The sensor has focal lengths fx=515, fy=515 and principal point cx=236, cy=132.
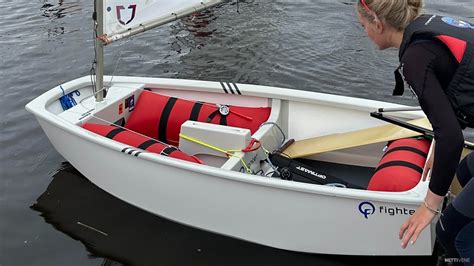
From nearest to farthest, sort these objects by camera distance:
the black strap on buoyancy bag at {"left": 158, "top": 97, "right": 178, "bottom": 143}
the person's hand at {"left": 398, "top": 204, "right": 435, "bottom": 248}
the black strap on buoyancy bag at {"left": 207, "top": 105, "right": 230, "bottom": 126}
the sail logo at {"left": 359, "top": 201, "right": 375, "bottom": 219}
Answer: the person's hand at {"left": 398, "top": 204, "right": 435, "bottom": 248}, the sail logo at {"left": 359, "top": 201, "right": 375, "bottom": 219}, the black strap on buoyancy bag at {"left": 207, "top": 105, "right": 230, "bottom": 126}, the black strap on buoyancy bag at {"left": 158, "top": 97, "right": 178, "bottom": 143}

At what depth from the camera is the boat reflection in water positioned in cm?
362

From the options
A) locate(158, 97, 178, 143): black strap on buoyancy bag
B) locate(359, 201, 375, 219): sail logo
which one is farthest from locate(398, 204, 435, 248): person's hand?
locate(158, 97, 178, 143): black strap on buoyancy bag

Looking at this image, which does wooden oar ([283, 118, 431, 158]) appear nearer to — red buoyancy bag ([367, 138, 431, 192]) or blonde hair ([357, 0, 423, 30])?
red buoyancy bag ([367, 138, 431, 192])

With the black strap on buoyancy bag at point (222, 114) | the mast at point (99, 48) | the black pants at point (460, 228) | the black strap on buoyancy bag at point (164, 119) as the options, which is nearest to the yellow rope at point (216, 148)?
the black strap on buoyancy bag at point (222, 114)

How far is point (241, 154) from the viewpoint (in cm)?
372

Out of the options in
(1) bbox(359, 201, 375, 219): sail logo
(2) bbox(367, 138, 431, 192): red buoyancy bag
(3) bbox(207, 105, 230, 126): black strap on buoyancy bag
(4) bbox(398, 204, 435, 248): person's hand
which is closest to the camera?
(4) bbox(398, 204, 435, 248): person's hand

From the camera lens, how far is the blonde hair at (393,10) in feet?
6.79

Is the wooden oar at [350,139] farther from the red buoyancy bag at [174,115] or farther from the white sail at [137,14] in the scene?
the white sail at [137,14]

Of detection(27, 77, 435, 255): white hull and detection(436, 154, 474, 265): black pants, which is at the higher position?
detection(436, 154, 474, 265): black pants

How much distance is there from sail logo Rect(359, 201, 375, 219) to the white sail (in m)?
2.23

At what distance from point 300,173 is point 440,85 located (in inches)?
72.1

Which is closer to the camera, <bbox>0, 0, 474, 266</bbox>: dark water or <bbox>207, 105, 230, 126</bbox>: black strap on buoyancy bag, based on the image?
<bbox>0, 0, 474, 266</bbox>: dark water

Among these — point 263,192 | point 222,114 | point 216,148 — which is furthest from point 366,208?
point 222,114

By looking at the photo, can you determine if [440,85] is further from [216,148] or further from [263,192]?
[216,148]
